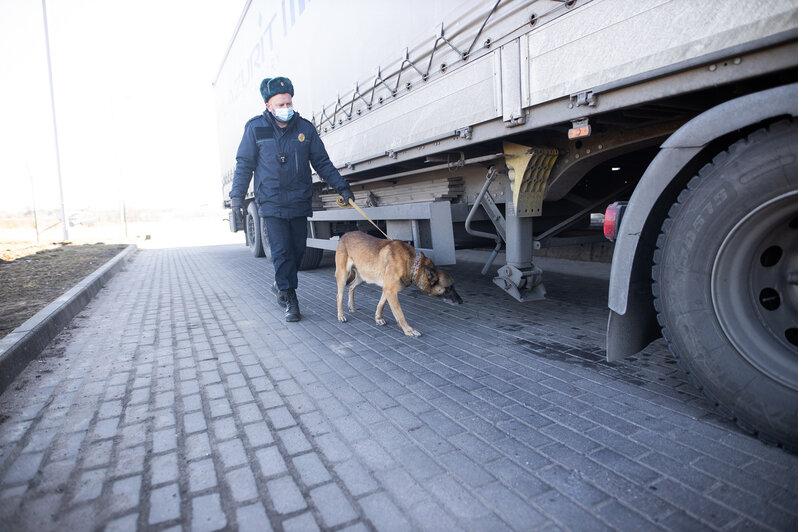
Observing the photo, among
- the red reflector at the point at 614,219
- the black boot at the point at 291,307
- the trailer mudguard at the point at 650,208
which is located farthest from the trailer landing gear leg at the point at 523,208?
the black boot at the point at 291,307

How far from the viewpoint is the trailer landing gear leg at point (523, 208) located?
323cm

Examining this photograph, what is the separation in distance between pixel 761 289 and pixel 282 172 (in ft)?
12.3

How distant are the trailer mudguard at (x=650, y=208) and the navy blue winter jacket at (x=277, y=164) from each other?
3134 mm

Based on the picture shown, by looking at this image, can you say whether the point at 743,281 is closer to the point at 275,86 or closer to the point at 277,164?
the point at 277,164

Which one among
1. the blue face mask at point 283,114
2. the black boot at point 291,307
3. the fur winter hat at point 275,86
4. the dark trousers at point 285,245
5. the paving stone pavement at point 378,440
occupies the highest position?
the fur winter hat at point 275,86

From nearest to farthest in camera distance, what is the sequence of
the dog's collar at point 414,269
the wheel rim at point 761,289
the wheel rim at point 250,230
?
the wheel rim at point 761,289 < the dog's collar at point 414,269 < the wheel rim at point 250,230

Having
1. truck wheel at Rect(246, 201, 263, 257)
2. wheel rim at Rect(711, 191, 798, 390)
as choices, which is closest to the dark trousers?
wheel rim at Rect(711, 191, 798, 390)

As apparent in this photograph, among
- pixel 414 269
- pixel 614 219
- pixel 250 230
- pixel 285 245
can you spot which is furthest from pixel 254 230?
pixel 614 219

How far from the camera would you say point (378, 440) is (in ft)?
6.51

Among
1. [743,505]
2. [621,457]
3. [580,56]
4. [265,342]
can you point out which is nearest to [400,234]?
[265,342]

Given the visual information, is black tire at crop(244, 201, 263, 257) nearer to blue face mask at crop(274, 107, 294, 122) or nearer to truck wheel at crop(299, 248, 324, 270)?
truck wheel at crop(299, 248, 324, 270)

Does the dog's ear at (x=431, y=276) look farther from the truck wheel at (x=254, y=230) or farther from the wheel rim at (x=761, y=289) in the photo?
the truck wheel at (x=254, y=230)

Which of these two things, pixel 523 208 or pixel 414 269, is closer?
pixel 523 208

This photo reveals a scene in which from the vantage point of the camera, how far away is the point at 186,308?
201 inches
